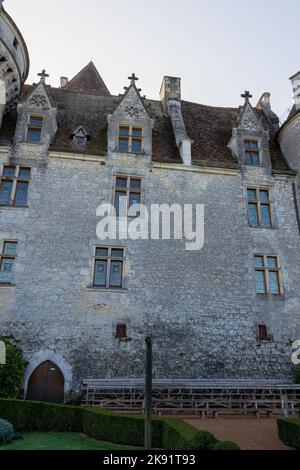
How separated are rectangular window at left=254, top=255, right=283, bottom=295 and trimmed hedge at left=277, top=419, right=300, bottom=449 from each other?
7.12 m

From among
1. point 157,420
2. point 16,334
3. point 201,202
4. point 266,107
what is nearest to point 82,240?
point 16,334

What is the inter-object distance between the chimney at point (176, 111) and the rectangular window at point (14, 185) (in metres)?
6.98

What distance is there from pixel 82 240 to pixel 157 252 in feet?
10.1

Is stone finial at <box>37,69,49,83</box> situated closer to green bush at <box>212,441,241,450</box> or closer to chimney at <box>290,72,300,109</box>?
chimney at <box>290,72,300,109</box>

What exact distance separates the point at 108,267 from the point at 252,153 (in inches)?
358

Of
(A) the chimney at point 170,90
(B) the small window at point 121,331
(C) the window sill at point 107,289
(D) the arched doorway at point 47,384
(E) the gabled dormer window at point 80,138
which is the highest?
(A) the chimney at point 170,90

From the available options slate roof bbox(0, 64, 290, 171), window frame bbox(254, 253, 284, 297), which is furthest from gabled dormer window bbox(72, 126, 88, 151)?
window frame bbox(254, 253, 284, 297)

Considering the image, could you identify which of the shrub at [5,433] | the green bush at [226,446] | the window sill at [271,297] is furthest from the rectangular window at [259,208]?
the shrub at [5,433]

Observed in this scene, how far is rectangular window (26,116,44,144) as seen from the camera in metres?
16.8

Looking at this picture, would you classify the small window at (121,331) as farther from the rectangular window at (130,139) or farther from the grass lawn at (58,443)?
the rectangular window at (130,139)

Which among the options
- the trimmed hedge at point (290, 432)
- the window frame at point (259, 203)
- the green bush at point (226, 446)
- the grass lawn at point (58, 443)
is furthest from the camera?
the window frame at point (259, 203)

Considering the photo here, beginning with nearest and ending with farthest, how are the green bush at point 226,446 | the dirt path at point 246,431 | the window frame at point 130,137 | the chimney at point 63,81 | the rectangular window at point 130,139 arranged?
the green bush at point 226,446 < the dirt path at point 246,431 < the window frame at point 130,137 < the rectangular window at point 130,139 < the chimney at point 63,81

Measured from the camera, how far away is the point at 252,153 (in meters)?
18.3

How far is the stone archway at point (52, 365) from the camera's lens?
42.2 feet
